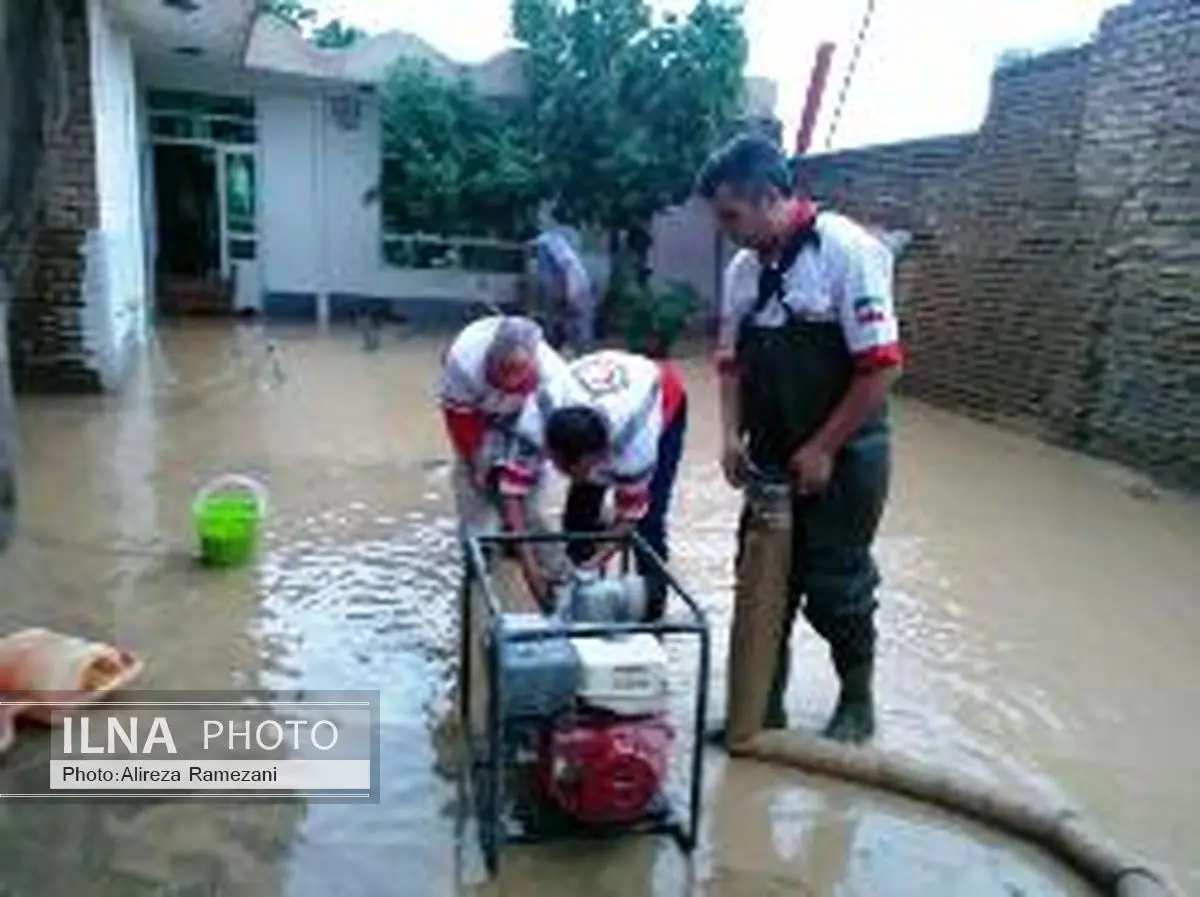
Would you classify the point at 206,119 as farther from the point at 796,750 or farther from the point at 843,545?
the point at 796,750

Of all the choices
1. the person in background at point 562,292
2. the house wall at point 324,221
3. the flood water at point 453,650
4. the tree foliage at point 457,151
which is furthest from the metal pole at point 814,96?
the flood water at point 453,650

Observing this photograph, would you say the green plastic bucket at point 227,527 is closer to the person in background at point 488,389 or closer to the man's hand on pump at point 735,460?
the person in background at point 488,389

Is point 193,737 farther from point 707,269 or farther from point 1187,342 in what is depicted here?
point 707,269

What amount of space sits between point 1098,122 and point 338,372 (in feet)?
25.4

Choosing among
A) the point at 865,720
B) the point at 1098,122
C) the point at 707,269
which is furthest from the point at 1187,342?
the point at 707,269

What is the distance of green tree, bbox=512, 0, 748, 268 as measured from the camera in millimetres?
17516

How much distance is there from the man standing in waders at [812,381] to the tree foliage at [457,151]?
46.9 feet

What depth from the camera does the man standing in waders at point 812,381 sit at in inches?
159

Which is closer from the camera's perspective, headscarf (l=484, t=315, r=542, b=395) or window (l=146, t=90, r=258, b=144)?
headscarf (l=484, t=315, r=542, b=395)

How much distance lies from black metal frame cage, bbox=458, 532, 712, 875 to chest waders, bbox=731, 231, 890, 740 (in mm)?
488

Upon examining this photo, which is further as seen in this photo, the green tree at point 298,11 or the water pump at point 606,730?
the green tree at point 298,11

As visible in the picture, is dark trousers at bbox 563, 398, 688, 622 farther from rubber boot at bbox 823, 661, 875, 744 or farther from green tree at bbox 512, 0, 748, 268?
green tree at bbox 512, 0, 748, 268

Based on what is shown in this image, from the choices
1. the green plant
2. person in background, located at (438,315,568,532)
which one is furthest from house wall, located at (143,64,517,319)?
person in background, located at (438,315,568,532)

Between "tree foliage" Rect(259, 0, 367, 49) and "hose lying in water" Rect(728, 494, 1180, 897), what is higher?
"tree foliage" Rect(259, 0, 367, 49)
